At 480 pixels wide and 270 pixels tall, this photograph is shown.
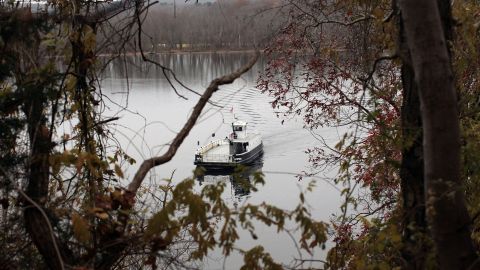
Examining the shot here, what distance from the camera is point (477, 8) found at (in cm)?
469

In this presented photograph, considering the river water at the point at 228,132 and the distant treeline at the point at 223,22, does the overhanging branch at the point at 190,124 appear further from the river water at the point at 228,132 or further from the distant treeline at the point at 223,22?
the river water at the point at 228,132

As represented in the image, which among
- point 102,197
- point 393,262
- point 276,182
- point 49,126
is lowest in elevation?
point 276,182

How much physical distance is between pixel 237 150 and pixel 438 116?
26.6 metres

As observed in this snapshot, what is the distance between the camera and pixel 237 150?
28.7 metres

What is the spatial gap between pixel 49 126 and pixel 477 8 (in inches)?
139

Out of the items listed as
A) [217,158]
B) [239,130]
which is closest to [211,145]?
[217,158]

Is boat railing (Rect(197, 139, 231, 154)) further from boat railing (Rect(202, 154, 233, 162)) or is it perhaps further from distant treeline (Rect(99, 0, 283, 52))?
distant treeline (Rect(99, 0, 283, 52))

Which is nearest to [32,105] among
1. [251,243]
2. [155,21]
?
[155,21]

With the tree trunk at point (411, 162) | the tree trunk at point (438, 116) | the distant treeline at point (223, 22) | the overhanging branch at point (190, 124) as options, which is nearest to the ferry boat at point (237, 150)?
the distant treeline at point (223, 22)

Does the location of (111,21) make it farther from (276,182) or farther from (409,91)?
(276,182)

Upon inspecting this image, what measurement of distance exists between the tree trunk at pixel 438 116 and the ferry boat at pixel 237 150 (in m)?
23.3

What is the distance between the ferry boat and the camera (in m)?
26.8

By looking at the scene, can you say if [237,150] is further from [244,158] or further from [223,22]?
[223,22]

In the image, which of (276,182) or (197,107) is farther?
(276,182)
